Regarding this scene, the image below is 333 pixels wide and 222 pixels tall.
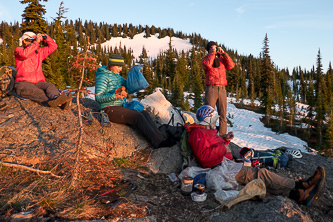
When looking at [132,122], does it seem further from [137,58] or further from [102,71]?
[137,58]

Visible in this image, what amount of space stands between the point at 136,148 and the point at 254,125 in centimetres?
2555

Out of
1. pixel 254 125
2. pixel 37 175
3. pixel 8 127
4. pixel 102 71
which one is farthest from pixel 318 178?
pixel 254 125

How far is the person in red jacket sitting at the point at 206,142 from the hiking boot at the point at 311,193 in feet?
4.35

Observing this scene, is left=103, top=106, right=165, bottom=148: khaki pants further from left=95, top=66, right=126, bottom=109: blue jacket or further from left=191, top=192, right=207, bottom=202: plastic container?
left=191, top=192, right=207, bottom=202: plastic container

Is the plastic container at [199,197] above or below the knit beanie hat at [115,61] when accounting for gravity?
below

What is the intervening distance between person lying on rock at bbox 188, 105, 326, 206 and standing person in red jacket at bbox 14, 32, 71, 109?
317cm

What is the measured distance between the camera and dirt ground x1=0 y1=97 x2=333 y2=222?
287cm

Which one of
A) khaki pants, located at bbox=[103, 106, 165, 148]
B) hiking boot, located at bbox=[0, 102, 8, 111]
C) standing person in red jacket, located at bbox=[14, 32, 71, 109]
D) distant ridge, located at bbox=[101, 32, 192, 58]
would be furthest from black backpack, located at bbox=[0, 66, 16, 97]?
distant ridge, located at bbox=[101, 32, 192, 58]

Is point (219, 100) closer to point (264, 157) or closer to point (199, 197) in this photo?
point (264, 157)

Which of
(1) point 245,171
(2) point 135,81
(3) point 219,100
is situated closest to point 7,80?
(2) point 135,81

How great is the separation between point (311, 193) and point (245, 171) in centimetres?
101

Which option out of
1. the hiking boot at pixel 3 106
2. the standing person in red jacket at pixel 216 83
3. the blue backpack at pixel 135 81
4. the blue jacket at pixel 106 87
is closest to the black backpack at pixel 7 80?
the hiking boot at pixel 3 106

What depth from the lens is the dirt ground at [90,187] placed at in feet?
9.43

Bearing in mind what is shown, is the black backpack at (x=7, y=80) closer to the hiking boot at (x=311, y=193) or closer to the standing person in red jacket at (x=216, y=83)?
the standing person in red jacket at (x=216, y=83)
